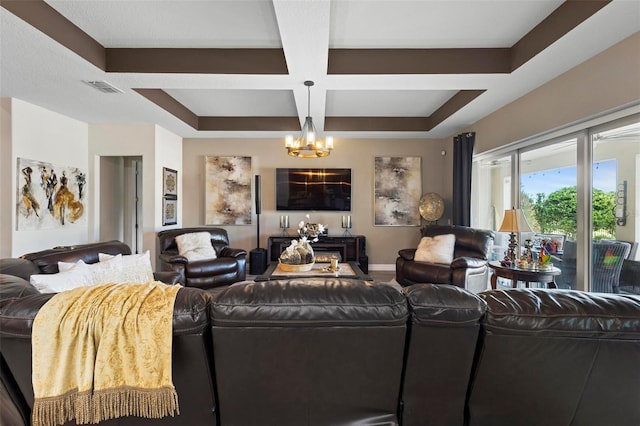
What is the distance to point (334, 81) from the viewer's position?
334 cm

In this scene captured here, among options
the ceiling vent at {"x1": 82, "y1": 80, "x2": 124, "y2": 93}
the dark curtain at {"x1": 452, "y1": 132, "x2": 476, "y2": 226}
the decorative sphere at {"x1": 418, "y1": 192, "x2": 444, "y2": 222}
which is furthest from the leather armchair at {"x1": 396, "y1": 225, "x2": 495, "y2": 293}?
the ceiling vent at {"x1": 82, "y1": 80, "x2": 124, "y2": 93}

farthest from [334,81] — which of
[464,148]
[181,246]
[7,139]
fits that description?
[7,139]

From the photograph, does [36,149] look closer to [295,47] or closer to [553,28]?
[295,47]

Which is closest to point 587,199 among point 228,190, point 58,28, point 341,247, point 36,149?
point 341,247

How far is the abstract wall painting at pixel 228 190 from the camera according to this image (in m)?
6.05

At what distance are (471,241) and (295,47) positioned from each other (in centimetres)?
348

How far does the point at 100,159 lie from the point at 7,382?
206 inches

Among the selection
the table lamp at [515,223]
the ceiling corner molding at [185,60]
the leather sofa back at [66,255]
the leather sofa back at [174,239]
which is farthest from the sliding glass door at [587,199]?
the leather sofa back at [66,255]

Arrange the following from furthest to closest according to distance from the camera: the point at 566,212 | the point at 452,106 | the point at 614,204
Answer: the point at 452,106 < the point at 566,212 < the point at 614,204

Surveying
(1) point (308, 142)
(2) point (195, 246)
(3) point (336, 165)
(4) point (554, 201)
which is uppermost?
(3) point (336, 165)

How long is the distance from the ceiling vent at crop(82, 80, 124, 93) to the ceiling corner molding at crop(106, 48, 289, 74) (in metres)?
0.42

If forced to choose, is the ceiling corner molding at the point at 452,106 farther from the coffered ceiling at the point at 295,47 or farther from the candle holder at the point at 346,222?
the candle holder at the point at 346,222

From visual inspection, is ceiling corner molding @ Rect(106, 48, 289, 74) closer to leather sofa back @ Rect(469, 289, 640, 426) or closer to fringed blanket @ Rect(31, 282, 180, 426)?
fringed blanket @ Rect(31, 282, 180, 426)

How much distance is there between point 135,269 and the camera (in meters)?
2.65
